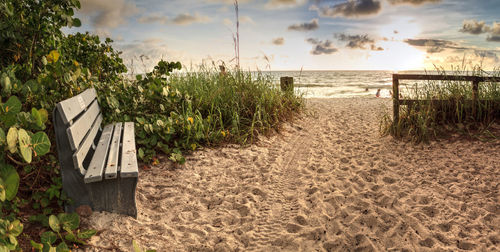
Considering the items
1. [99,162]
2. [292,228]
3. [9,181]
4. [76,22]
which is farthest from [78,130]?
[292,228]

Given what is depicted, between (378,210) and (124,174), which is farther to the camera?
(378,210)

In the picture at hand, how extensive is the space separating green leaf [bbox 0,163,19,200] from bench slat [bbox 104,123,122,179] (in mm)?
702

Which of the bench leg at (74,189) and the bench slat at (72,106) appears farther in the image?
the bench leg at (74,189)

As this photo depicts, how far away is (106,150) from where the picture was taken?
342 centimetres

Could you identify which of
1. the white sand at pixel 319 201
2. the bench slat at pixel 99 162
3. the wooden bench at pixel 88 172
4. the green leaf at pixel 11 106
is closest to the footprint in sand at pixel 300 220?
the white sand at pixel 319 201

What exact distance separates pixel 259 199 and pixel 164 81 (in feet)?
7.77

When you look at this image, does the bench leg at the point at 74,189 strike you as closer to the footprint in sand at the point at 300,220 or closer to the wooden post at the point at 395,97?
the footprint in sand at the point at 300,220

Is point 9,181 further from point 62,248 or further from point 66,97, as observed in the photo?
point 66,97

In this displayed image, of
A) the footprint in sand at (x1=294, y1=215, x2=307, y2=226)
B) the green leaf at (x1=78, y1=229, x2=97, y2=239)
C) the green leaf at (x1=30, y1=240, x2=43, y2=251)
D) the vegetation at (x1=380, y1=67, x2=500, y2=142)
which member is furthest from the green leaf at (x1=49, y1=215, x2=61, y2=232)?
the vegetation at (x1=380, y1=67, x2=500, y2=142)

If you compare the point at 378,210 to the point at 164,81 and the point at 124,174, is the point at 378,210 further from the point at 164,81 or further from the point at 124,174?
the point at 164,81

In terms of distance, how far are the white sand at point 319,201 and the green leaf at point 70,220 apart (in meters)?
0.20

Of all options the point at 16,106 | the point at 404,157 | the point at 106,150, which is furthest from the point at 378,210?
the point at 16,106

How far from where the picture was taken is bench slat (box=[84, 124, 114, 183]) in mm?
2715

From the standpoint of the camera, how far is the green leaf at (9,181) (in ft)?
6.90
